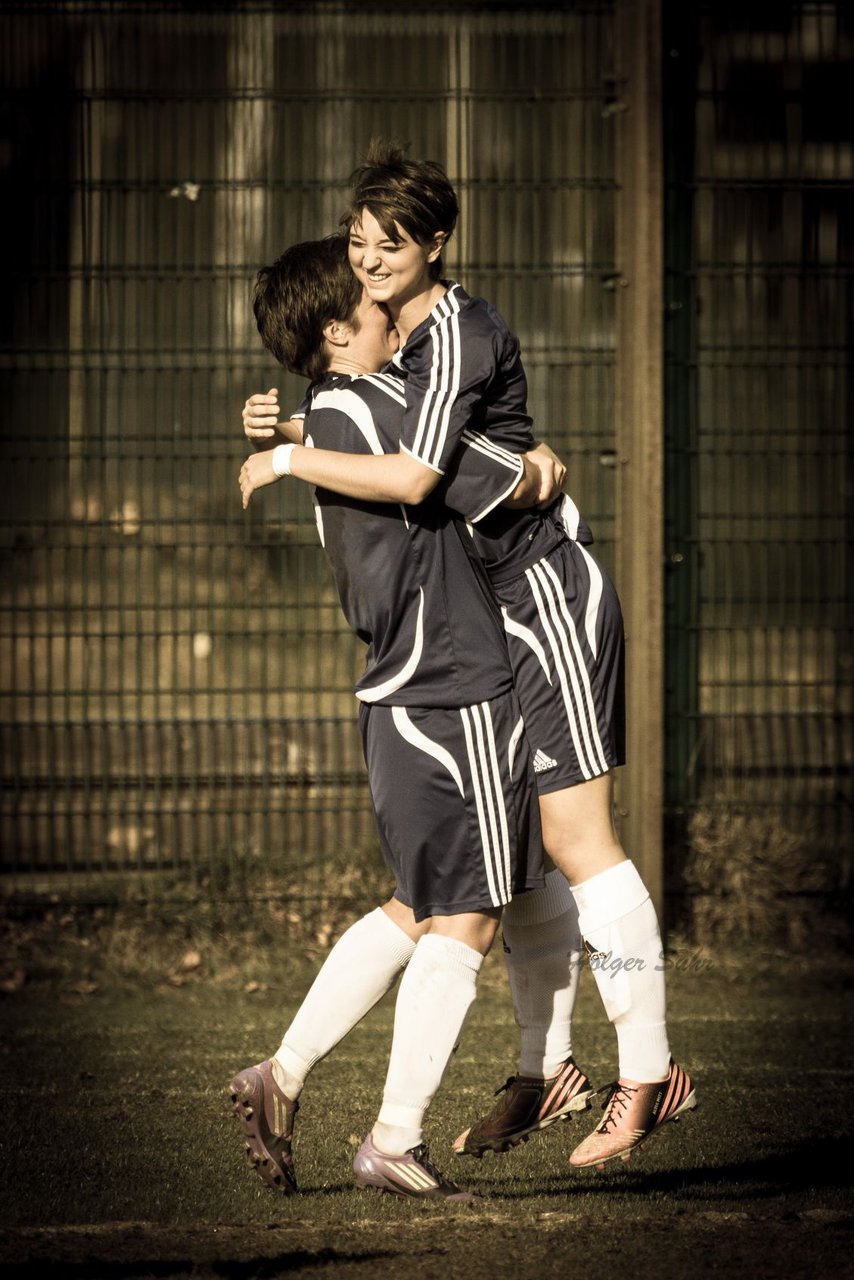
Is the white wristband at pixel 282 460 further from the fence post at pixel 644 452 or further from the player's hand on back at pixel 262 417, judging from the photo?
the fence post at pixel 644 452

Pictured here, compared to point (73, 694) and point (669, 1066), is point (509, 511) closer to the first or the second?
point (669, 1066)

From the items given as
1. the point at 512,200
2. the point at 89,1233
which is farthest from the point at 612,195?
the point at 89,1233

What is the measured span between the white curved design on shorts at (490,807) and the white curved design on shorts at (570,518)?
53cm

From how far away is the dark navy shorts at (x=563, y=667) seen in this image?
3291 mm

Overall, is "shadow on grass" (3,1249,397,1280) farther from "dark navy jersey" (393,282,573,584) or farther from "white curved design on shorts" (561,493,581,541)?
"white curved design on shorts" (561,493,581,541)

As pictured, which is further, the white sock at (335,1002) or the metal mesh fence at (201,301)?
the metal mesh fence at (201,301)

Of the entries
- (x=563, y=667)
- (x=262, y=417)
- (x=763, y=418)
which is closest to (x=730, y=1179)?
(x=563, y=667)

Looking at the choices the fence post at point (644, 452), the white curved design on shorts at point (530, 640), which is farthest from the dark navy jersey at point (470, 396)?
the fence post at point (644, 452)

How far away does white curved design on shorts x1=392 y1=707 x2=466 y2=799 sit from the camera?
315cm

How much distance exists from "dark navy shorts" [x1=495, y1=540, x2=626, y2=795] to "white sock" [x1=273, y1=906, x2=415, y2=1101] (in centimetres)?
48

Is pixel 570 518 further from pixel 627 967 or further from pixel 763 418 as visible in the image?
pixel 763 418

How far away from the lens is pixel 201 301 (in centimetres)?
593

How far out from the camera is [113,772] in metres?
5.99

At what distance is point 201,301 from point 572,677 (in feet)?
10.3
